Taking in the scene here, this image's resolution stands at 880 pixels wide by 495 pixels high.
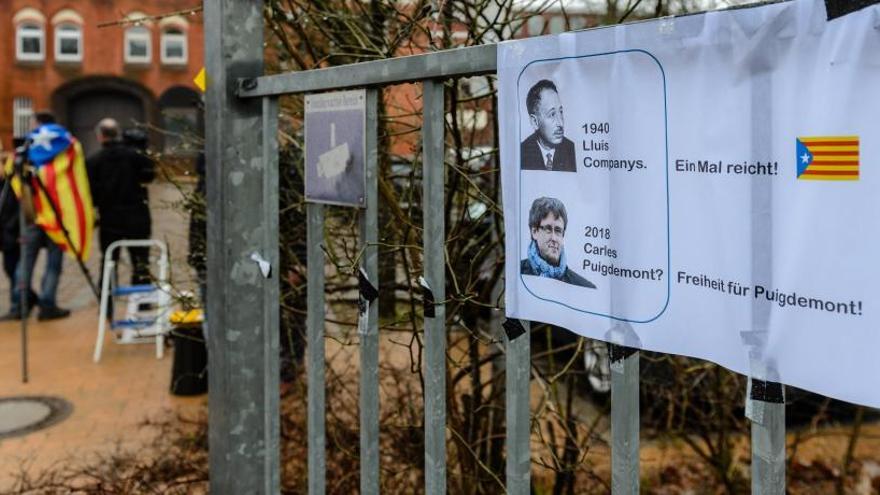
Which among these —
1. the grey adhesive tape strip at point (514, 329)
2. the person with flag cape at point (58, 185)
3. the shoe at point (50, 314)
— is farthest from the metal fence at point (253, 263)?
the shoe at point (50, 314)

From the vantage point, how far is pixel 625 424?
1273 millimetres

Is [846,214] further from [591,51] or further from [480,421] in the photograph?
[480,421]

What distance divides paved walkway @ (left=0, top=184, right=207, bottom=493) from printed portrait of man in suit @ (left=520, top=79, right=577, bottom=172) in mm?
3780

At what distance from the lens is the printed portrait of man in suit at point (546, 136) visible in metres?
1.31

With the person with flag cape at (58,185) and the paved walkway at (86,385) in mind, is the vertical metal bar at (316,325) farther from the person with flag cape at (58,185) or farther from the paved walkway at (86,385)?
the person with flag cape at (58,185)

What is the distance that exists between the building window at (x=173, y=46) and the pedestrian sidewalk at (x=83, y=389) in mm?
31433

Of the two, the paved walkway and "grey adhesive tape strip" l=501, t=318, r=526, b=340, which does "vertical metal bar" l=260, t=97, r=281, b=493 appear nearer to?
"grey adhesive tape strip" l=501, t=318, r=526, b=340

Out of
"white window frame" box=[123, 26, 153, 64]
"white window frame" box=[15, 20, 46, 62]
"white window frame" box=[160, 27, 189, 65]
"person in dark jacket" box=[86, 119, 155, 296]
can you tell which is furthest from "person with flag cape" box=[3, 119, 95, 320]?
"white window frame" box=[15, 20, 46, 62]

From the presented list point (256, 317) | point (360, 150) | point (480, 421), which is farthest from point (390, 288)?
point (360, 150)

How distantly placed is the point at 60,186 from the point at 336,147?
6.04m

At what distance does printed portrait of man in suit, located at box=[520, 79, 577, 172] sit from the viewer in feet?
4.31

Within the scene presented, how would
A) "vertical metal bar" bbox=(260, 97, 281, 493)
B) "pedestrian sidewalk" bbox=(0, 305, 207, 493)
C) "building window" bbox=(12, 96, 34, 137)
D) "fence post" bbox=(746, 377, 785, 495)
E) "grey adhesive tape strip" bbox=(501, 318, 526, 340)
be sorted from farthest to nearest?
"building window" bbox=(12, 96, 34, 137), "pedestrian sidewalk" bbox=(0, 305, 207, 493), "vertical metal bar" bbox=(260, 97, 281, 493), "grey adhesive tape strip" bbox=(501, 318, 526, 340), "fence post" bbox=(746, 377, 785, 495)

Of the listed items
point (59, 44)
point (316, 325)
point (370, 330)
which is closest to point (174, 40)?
point (59, 44)

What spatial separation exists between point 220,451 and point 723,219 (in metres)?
1.75
